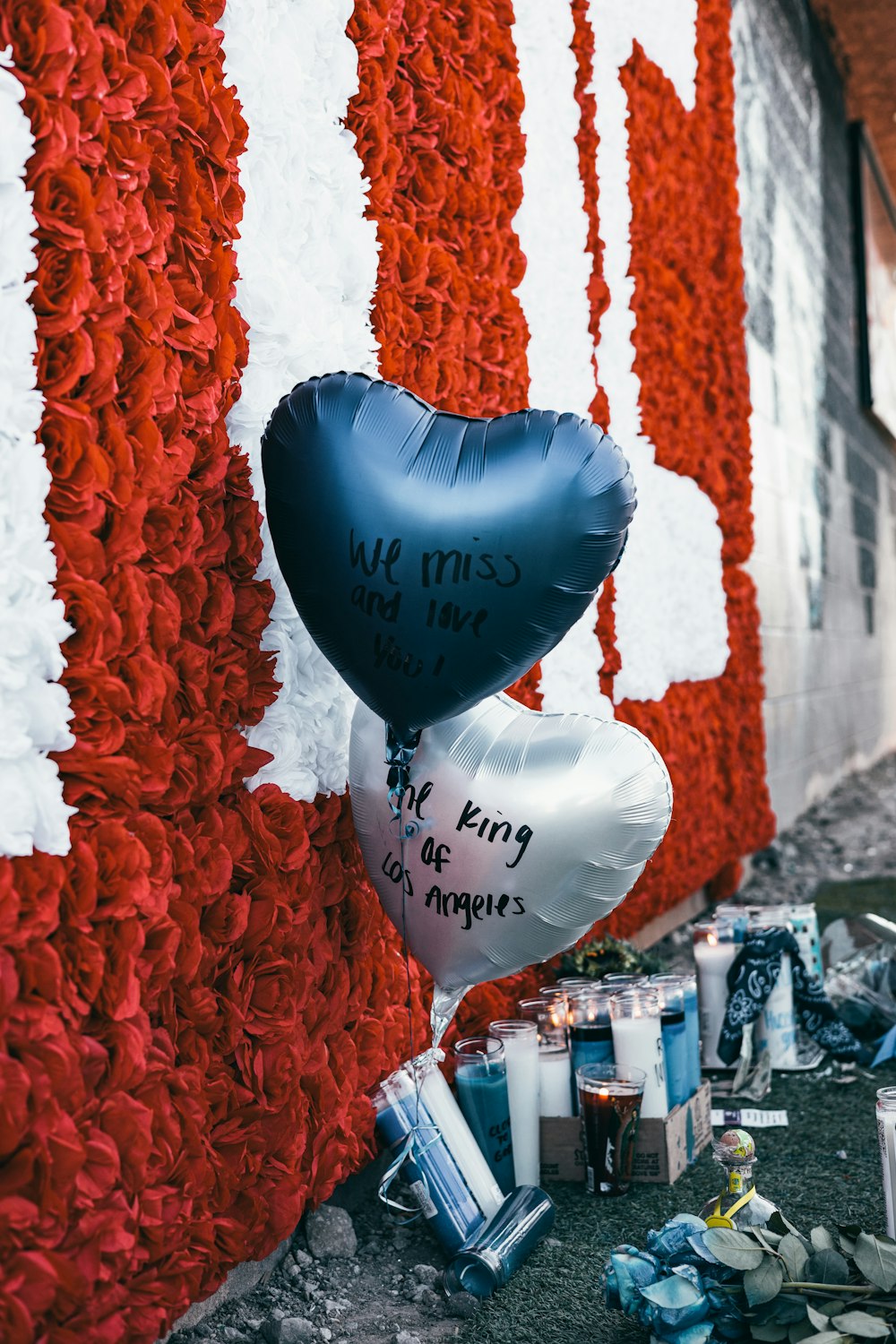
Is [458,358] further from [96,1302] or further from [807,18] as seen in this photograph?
[807,18]

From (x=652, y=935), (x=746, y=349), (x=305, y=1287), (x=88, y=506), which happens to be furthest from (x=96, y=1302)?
(x=746, y=349)

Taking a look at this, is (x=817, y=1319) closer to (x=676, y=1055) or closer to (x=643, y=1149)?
(x=643, y=1149)

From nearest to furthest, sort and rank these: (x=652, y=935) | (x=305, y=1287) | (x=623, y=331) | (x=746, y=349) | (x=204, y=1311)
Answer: (x=204, y=1311)
(x=305, y=1287)
(x=623, y=331)
(x=652, y=935)
(x=746, y=349)

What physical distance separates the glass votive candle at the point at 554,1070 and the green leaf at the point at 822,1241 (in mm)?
591

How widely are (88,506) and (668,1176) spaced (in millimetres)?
1309

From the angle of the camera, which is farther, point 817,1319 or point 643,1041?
point 643,1041

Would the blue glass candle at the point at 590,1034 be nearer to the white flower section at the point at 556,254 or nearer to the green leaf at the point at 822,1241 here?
the green leaf at the point at 822,1241

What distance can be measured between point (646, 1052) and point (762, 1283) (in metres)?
0.60

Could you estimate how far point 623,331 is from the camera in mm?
3168

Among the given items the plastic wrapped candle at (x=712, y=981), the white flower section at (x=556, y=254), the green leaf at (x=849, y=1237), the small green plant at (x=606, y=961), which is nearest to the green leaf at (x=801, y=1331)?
the green leaf at (x=849, y=1237)

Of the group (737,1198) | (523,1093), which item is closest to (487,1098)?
(523,1093)

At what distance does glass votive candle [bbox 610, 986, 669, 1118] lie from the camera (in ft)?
6.15

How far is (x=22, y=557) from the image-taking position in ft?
3.73

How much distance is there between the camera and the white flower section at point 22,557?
1.11 metres
